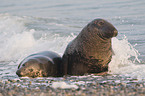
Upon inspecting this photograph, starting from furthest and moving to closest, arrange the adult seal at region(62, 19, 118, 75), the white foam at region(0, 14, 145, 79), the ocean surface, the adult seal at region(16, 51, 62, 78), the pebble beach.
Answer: the ocean surface
the white foam at region(0, 14, 145, 79)
the adult seal at region(16, 51, 62, 78)
the adult seal at region(62, 19, 118, 75)
the pebble beach

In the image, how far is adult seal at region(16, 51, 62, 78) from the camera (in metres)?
7.79

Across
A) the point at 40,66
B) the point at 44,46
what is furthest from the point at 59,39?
the point at 40,66

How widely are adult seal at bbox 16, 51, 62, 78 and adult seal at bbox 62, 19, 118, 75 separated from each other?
580 millimetres

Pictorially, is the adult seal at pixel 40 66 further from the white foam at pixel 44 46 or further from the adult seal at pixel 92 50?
Answer: the white foam at pixel 44 46

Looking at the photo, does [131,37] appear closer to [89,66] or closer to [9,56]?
[9,56]

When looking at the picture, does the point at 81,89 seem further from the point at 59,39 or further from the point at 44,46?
the point at 59,39

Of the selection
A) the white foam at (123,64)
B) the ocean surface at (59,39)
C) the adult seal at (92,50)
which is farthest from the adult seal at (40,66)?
the white foam at (123,64)

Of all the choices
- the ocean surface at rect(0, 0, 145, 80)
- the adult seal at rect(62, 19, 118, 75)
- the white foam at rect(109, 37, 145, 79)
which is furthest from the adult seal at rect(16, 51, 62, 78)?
the white foam at rect(109, 37, 145, 79)

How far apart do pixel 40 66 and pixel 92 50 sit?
4.55 ft

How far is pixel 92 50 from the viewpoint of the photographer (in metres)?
7.53

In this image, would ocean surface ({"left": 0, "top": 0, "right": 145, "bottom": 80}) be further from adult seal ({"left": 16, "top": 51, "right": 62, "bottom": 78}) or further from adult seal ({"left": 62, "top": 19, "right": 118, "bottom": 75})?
adult seal ({"left": 62, "top": 19, "right": 118, "bottom": 75})

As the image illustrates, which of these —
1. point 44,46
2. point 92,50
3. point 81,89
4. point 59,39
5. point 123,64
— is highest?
point 59,39

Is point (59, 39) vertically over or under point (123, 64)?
over

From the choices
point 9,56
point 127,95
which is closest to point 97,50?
point 127,95
